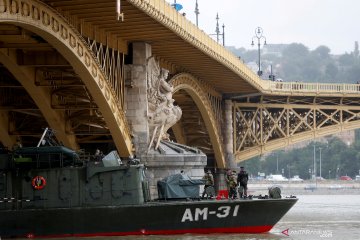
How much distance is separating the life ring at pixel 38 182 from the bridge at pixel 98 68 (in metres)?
4.71

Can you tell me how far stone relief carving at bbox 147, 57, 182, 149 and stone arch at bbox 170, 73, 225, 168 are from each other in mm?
4857

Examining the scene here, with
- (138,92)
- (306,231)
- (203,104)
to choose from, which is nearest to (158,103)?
(138,92)

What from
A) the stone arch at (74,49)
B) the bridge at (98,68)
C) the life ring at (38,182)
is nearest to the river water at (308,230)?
the life ring at (38,182)

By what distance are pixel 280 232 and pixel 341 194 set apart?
289ft

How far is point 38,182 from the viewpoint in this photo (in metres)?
33.0

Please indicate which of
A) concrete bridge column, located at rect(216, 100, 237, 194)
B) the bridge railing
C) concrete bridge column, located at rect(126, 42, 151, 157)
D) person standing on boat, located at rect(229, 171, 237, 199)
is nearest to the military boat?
person standing on boat, located at rect(229, 171, 237, 199)

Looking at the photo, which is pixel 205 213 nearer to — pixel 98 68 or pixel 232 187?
pixel 232 187

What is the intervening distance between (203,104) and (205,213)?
2736 centimetres

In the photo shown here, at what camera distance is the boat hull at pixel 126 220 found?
32.8m

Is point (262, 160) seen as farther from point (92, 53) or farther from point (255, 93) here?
point (92, 53)

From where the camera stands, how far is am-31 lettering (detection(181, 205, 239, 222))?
33719 millimetres

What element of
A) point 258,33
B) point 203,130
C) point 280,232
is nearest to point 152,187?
point 280,232

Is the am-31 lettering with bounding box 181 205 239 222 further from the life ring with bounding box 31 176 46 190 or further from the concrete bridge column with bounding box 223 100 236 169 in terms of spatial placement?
the concrete bridge column with bounding box 223 100 236 169

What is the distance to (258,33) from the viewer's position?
84625mm
